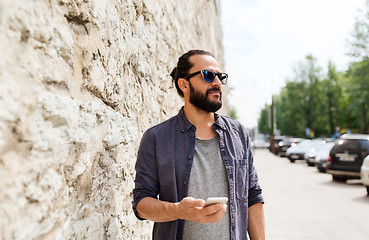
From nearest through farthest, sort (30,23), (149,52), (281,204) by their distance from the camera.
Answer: (30,23) → (149,52) → (281,204)

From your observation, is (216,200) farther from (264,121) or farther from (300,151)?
(264,121)

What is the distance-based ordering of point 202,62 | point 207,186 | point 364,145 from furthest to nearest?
point 364,145
point 202,62
point 207,186

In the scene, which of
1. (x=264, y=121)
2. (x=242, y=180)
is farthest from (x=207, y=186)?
(x=264, y=121)

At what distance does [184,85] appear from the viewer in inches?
86.0

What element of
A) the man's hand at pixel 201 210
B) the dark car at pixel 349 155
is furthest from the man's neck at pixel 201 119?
the dark car at pixel 349 155

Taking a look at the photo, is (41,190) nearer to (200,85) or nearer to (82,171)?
(82,171)

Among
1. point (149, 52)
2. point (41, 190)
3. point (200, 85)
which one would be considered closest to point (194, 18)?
point (149, 52)

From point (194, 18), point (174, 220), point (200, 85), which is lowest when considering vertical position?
point (174, 220)

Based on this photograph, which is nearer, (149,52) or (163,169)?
(163,169)

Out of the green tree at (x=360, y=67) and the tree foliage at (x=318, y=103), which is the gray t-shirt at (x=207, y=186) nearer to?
the green tree at (x=360, y=67)

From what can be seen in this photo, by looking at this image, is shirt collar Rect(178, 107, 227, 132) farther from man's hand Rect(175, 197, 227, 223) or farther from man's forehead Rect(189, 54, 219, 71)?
man's hand Rect(175, 197, 227, 223)

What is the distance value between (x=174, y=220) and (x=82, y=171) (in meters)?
0.60

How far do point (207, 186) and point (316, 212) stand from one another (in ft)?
19.6

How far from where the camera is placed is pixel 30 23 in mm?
1282
